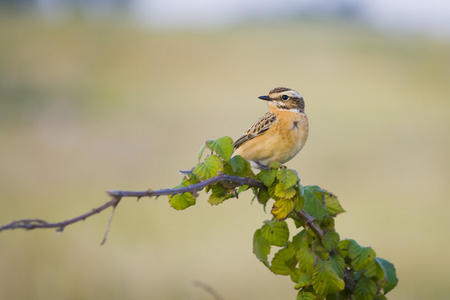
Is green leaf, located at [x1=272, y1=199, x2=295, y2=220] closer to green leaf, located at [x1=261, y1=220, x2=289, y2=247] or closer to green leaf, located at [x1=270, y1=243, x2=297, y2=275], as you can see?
green leaf, located at [x1=261, y1=220, x2=289, y2=247]

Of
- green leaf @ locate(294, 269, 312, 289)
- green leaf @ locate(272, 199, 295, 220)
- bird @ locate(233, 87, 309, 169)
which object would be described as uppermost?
bird @ locate(233, 87, 309, 169)

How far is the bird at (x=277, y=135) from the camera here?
4.09 meters

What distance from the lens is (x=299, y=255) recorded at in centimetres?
253

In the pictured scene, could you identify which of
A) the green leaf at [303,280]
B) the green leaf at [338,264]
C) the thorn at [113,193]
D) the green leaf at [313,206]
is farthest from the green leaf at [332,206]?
the thorn at [113,193]

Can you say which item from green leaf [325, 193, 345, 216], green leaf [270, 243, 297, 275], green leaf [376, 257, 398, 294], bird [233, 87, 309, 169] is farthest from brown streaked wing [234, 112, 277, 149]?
green leaf [376, 257, 398, 294]

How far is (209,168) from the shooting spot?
229 cm

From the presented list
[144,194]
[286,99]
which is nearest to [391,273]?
[144,194]

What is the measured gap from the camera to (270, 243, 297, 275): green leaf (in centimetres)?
267

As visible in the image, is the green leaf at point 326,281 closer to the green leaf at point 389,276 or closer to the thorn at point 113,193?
the green leaf at point 389,276

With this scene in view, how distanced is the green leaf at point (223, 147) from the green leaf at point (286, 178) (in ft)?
0.76

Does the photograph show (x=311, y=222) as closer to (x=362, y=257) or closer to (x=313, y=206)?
(x=313, y=206)

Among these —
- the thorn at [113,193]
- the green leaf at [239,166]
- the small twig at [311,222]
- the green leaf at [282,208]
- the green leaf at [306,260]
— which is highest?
the green leaf at [239,166]

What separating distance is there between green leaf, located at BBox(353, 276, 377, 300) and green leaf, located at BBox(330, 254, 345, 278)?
145mm

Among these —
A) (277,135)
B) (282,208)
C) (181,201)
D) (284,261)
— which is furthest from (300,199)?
(277,135)
